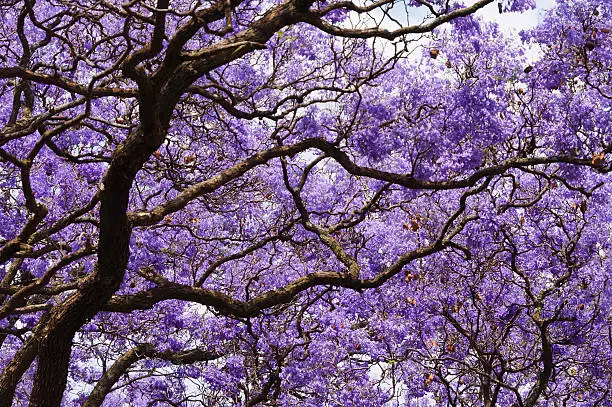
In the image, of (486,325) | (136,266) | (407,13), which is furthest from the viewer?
(486,325)

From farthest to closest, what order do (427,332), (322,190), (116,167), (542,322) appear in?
1. (322,190)
2. (427,332)
3. (542,322)
4. (116,167)

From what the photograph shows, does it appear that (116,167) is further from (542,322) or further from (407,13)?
(542,322)

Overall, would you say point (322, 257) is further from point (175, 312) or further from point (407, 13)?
point (407, 13)

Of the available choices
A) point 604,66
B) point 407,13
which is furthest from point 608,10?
point 407,13

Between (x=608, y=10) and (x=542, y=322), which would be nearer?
(x=542, y=322)

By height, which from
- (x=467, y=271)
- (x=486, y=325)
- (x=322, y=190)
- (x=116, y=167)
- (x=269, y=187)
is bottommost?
(x=116, y=167)

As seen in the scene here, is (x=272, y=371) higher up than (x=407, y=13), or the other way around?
(x=407, y=13)

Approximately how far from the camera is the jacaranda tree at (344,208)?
7.86 m

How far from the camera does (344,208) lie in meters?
10.3

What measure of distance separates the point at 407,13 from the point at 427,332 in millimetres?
5327

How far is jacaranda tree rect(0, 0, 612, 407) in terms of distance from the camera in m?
7.86

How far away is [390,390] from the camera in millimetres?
11328

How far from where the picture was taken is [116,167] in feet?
18.6

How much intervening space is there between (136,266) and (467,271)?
4.03m
